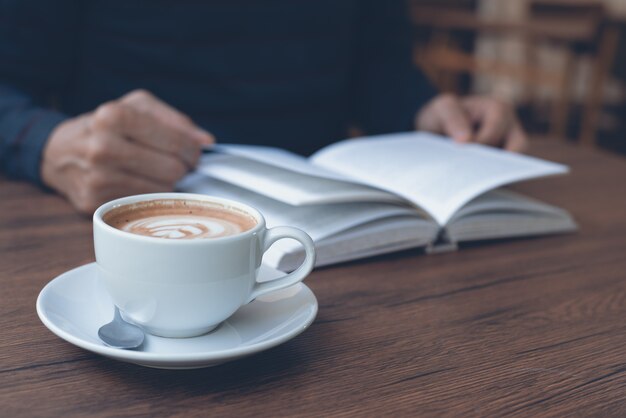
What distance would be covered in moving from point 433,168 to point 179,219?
1.39 feet

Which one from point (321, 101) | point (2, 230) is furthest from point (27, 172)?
point (321, 101)

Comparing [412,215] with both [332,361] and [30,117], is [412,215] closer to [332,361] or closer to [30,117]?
[332,361]

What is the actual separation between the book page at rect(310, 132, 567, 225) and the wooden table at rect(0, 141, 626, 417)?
7 cm

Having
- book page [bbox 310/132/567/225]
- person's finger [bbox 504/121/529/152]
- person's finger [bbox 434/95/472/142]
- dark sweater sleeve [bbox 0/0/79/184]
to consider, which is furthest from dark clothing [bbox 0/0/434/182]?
book page [bbox 310/132/567/225]

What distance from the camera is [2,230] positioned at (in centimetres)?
79

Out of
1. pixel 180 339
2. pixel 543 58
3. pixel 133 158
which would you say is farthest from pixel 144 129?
pixel 543 58

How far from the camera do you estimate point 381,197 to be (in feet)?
2.53

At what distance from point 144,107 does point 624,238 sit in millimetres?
624

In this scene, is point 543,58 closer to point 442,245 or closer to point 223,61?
point 223,61

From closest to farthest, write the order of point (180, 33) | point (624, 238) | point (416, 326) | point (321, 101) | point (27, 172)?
1. point (416, 326)
2. point (624, 238)
3. point (27, 172)
4. point (180, 33)
5. point (321, 101)

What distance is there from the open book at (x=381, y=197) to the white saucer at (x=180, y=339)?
116mm

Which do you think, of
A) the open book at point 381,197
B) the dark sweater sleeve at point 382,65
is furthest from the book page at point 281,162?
the dark sweater sleeve at point 382,65

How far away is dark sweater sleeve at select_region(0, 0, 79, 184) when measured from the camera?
97 centimetres

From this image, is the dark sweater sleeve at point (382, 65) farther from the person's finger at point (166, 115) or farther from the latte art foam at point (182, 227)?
the latte art foam at point (182, 227)
